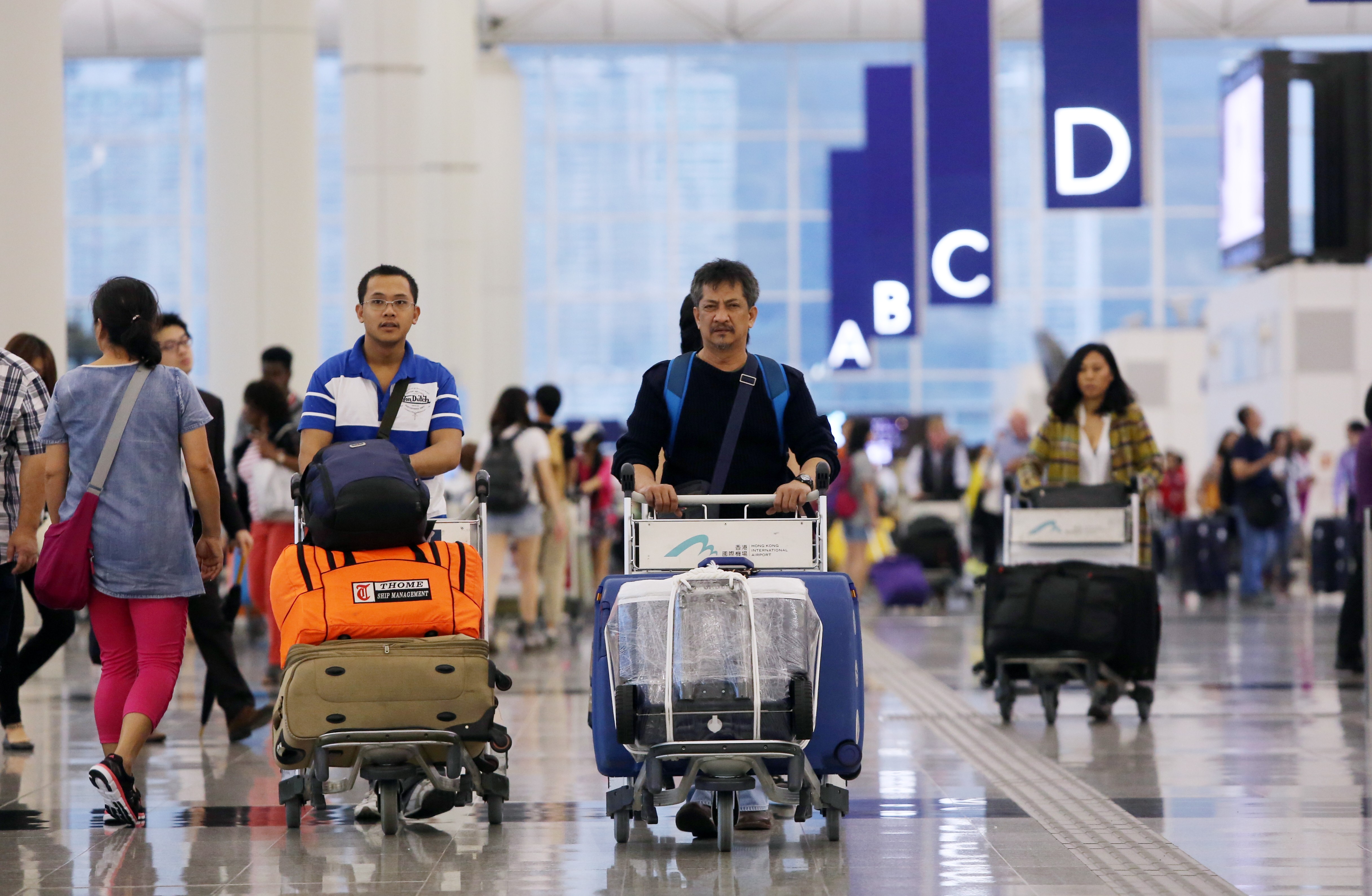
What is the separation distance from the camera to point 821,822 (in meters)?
5.83

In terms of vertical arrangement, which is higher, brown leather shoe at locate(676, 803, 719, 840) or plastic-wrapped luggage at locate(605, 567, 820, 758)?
plastic-wrapped luggage at locate(605, 567, 820, 758)

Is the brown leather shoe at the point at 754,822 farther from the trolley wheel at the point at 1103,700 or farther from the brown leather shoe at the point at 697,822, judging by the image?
the trolley wheel at the point at 1103,700

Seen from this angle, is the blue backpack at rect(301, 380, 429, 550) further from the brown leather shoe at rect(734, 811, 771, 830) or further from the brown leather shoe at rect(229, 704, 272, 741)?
the brown leather shoe at rect(229, 704, 272, 741)

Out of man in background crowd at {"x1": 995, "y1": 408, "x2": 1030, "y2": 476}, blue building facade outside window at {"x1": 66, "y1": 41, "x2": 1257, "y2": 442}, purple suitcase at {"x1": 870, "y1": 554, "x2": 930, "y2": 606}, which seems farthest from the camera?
blue building facade outside window at {"x1": 66, "y1": 41, "x2": 1257, "y2": 442}

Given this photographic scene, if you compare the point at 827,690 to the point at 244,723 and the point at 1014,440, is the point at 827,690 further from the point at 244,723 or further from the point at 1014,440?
the point at 1014,440

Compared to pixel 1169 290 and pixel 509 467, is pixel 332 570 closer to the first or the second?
pixel 509 467

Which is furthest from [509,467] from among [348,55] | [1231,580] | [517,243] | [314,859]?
[517,243]

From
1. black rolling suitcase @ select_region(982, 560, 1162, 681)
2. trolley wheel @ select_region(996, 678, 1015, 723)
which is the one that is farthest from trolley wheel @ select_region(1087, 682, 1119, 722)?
trolley wheel @ select_region(996, 678, 1015, 723)

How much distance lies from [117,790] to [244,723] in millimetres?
2223

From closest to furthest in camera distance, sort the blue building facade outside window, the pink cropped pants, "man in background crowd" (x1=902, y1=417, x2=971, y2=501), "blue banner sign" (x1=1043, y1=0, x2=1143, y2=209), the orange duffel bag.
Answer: the orange duffel bag
the pink cropped pants
"blue banner sign" (x1=1043, y1=0, x2=1143, y2=209)
"man in background crowd" (x1=902, y1=417, x2=971, y2=501)
the blue building facade outside window

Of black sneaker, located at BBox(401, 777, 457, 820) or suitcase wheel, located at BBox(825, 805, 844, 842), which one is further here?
black sneaker, located at BBox(401, 777, 457, 820)

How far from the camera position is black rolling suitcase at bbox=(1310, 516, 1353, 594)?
1684 centimetres

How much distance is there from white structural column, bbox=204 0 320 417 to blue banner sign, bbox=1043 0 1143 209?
6642mm

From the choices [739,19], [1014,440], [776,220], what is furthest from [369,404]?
[776,220]
